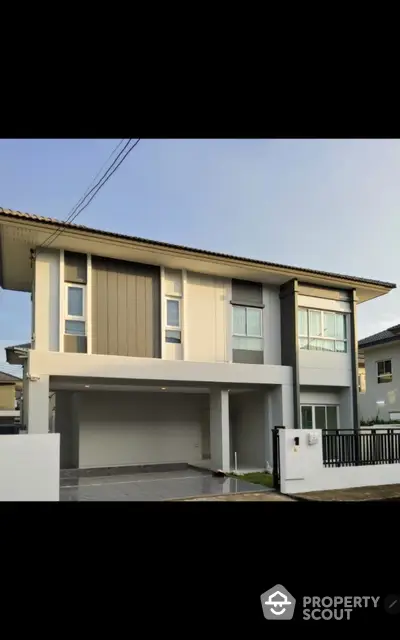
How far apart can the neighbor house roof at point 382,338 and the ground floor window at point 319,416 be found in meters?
3.60

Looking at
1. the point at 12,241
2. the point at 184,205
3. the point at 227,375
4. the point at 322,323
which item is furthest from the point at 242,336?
the point at 12,241

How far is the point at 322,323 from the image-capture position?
34.8 feet

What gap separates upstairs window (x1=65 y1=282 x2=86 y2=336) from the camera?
323 inches

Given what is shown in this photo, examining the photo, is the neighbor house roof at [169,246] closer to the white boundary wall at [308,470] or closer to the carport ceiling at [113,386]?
the carport ceiling at [113,386]

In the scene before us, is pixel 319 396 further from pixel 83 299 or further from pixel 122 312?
pixel 83 299

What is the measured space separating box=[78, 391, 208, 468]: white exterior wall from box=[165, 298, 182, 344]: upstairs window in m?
2.26

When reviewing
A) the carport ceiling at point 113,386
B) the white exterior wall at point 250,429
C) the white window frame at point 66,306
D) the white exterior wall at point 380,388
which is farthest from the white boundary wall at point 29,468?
the white exterior wall at point 380,388

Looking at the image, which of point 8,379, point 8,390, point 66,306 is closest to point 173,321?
point 66,306

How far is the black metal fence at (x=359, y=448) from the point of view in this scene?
774 cm

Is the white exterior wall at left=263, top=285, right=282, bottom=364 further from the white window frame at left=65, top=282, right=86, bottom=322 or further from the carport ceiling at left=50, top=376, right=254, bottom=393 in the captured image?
the white window frame at left=65, top=282, right=86, bottom=322

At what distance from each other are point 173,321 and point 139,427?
Answer: 9.68 ft

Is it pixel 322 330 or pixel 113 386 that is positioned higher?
pixel 322 330

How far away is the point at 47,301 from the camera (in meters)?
8.04
